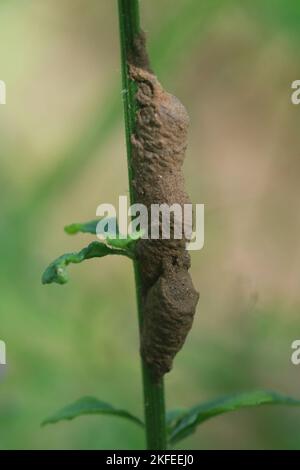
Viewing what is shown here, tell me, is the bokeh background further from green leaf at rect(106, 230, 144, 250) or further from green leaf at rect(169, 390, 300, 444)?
green leaf at rect(106, 230, 144, 250)

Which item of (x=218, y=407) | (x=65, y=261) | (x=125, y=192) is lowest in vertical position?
(x=218, y=407)

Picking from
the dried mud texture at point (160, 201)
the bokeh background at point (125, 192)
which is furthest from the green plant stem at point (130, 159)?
the bokeh background at point (125, 192)

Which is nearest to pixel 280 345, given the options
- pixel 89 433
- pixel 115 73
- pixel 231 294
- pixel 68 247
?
pixel 231 294

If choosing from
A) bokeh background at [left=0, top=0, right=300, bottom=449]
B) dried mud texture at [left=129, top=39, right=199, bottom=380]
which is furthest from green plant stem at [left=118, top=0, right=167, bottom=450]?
bokeh background at [left=0, top=0, right=300, bottom=449]

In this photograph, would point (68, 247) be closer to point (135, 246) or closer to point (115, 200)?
point (115, 200)

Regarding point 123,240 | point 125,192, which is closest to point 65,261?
point 123,240

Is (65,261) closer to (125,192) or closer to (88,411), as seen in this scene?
(88,411)
